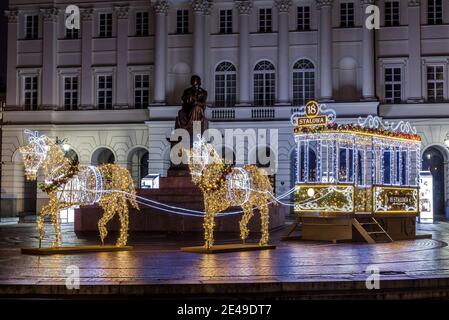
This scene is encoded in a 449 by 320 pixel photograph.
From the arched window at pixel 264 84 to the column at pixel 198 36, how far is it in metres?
3.84

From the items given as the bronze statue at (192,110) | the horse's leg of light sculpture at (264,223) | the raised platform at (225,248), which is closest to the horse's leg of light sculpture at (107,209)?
the raised platform at (225,248)

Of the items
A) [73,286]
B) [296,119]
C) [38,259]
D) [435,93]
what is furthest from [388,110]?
[73,286]

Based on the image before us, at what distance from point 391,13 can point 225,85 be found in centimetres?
1225

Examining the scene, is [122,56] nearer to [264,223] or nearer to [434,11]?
[434,11]

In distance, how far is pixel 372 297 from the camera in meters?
15.2

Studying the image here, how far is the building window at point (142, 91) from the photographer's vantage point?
187 ft

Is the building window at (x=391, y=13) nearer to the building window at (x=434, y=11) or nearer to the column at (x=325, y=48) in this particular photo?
the building window at (x=434, y=11)

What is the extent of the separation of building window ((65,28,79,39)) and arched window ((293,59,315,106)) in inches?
637

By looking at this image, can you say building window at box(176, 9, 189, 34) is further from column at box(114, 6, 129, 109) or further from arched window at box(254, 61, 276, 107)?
arched window at box(254, 61, 276, 107)

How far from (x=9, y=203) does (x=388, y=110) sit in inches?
1072

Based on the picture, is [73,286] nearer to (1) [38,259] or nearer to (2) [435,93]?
(1) [38,259]

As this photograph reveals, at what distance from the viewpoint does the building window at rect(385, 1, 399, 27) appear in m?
54.6

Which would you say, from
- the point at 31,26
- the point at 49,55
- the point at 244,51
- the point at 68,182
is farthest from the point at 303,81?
the point at 68,182

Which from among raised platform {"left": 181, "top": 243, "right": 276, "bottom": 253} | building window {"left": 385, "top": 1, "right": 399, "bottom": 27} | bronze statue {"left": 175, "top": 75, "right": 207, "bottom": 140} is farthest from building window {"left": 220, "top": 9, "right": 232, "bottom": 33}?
raised platform {"left": 181, "top": 243, "right": 276, "bottom": 253}
